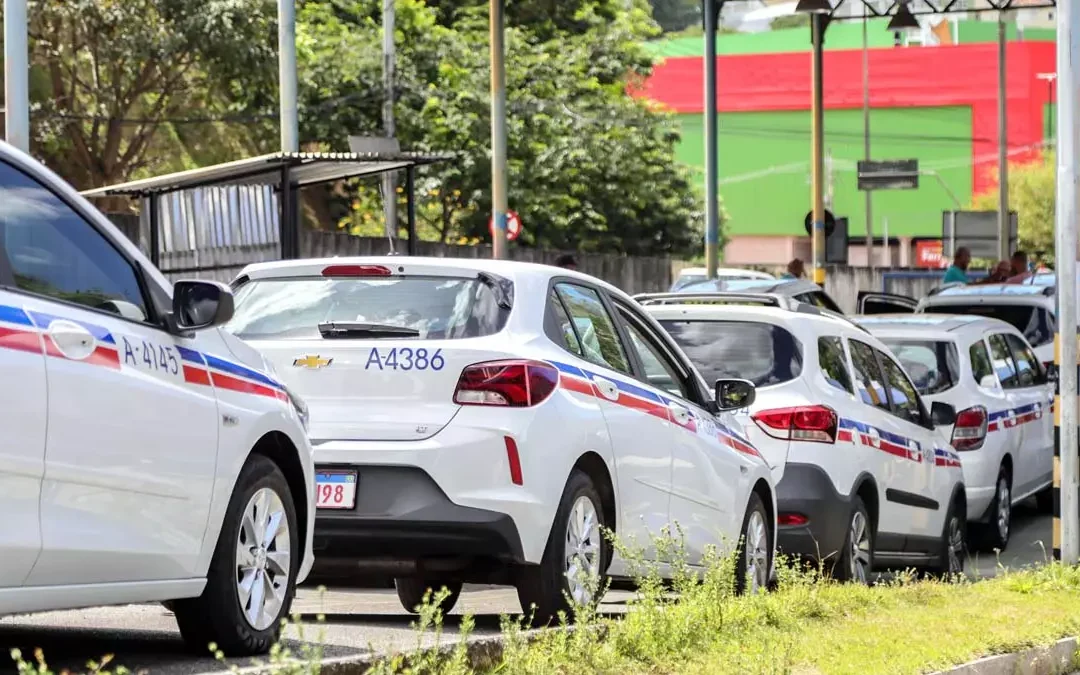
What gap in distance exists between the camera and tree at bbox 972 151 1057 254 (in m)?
92.7

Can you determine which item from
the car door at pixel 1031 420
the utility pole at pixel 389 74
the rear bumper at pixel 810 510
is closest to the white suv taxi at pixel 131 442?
the rear bumper at pixel 810 510

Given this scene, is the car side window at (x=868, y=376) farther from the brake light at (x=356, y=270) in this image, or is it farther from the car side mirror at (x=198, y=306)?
the car side mirror at (x=198, y=306)

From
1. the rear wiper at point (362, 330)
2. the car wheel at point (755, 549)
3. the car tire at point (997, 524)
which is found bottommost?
the car tire at point (997, 524)

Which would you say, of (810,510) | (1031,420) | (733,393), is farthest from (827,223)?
(733,393)

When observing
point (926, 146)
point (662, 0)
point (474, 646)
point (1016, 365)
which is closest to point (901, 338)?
point (1016, 365)

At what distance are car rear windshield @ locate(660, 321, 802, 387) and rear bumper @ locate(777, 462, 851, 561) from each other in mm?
543

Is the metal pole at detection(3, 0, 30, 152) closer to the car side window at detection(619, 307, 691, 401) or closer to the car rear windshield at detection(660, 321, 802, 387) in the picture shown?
the car rear windshield at detection(660, 321, 802, 387)

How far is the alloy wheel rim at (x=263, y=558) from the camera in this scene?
699 cm

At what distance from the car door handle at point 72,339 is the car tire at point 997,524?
33.8 feet

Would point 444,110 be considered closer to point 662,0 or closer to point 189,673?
point 189,673

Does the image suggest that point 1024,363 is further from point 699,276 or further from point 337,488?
point 699,276

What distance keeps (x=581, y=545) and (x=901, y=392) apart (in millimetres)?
5209

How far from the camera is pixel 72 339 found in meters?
5.88

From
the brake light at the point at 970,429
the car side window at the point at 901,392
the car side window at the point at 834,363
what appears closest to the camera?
the car side window at the point at 834,363
